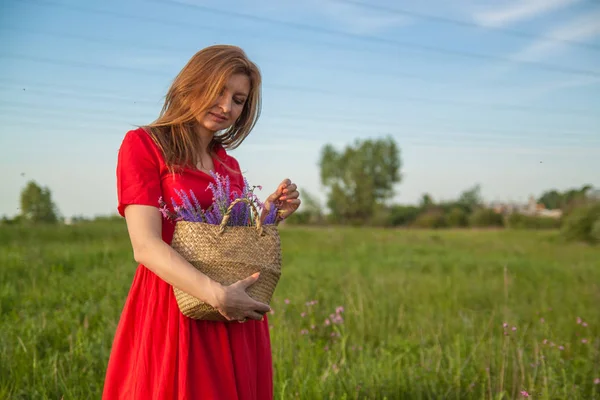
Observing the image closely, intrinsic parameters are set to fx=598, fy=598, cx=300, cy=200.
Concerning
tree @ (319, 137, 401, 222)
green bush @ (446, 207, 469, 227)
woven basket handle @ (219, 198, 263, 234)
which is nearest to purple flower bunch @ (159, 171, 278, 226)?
woven basket handle @ (219, 198, 263, 234)

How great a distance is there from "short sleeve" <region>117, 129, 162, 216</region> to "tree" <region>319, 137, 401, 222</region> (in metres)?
60.8

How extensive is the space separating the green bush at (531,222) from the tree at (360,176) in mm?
32569

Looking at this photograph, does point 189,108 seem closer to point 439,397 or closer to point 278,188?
point 278,188

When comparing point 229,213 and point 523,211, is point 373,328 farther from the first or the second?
point 523,211

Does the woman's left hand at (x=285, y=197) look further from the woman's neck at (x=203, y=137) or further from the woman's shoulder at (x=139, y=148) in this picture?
the woman's shoulder at (x=139, y=148)

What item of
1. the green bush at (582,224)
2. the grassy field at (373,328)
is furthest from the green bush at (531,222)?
the grassy field at (373,328)

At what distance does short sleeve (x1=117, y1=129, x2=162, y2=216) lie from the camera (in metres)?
1.86

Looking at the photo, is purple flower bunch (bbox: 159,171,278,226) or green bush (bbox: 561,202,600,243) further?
green bush (bbox: 561,202,600,243)

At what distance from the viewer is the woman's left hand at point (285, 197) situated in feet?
6.89

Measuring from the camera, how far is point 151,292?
1.98 m

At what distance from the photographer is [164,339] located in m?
1.94

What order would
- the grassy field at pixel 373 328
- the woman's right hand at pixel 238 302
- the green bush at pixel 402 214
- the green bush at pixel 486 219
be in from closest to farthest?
1. the woman's right hand at pixel 238 302
2. the grassy field at pixel 373 328
3. the green bush at pixel 486 219
4. the green bush at pixel 402 214

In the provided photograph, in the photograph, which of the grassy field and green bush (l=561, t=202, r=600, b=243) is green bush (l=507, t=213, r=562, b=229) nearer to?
green bush (l=561, t=202, r=600, b=243)

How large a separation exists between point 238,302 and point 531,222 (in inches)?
1171
